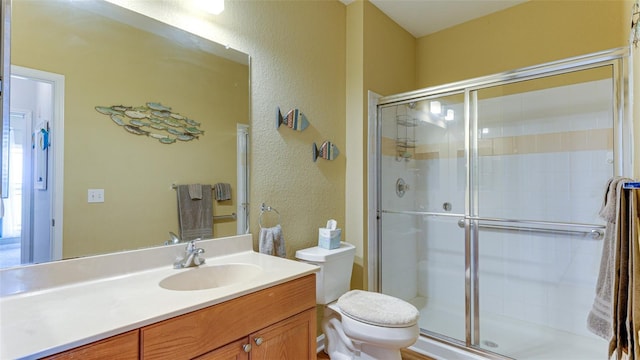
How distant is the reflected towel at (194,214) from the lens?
148cm

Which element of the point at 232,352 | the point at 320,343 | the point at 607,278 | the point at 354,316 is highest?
the point at 607,278

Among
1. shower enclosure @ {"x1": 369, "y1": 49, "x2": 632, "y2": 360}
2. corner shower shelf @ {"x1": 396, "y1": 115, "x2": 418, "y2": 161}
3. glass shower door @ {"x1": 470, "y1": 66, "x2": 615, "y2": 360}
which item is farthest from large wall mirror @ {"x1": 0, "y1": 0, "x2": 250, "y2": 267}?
glass shower door @ {"x1": 470, "y1": 66, "x2": 615, "y2": 360}

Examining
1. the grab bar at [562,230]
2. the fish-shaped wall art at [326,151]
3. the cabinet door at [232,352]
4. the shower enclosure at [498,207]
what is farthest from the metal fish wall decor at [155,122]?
the grab bar at [562,230]

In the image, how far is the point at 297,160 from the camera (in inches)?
79.3

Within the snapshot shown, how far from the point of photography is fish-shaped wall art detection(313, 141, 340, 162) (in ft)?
7.05

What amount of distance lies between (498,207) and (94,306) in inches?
100

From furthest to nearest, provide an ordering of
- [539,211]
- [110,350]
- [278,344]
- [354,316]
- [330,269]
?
[539,211] < [330,269] < [354,316] < [278,344] < [110,350]

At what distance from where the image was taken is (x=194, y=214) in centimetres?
152

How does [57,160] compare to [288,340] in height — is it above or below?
above

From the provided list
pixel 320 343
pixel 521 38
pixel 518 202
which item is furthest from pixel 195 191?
pixel 521 38

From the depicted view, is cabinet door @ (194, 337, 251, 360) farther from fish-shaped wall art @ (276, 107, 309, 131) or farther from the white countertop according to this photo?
fish-shaped wall art @ (276, 107, 309, 131)

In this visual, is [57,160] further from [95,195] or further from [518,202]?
[518,202]

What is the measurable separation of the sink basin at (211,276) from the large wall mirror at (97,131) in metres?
0.21

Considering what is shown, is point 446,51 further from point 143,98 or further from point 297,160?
point 143,98
